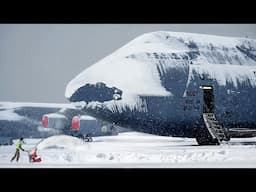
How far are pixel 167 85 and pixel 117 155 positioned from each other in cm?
92

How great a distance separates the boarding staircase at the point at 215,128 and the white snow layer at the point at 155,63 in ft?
1.40

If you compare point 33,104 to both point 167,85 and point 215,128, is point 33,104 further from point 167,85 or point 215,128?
point 215,128

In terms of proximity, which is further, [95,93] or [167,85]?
[167,85]

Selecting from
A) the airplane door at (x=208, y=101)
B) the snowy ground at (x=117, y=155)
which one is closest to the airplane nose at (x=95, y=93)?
the snowy ground at (x=117, y=155)

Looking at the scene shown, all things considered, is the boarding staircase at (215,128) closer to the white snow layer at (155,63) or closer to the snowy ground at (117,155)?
the snowy ground at (117,155)

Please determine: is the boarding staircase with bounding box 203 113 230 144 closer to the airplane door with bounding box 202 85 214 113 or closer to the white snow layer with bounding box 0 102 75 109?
the airplane door with bounding box 202 85 214 113

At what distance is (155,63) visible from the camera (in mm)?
4625

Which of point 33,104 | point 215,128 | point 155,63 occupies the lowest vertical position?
point 215,128

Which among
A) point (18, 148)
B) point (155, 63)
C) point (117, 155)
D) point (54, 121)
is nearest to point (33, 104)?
point (54, 121)

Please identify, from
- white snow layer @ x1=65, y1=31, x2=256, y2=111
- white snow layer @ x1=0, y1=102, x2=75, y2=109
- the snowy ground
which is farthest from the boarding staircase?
white snow layer @ x1=0, y1=102, x2=75, y2=109

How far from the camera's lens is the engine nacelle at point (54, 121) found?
4438mm
